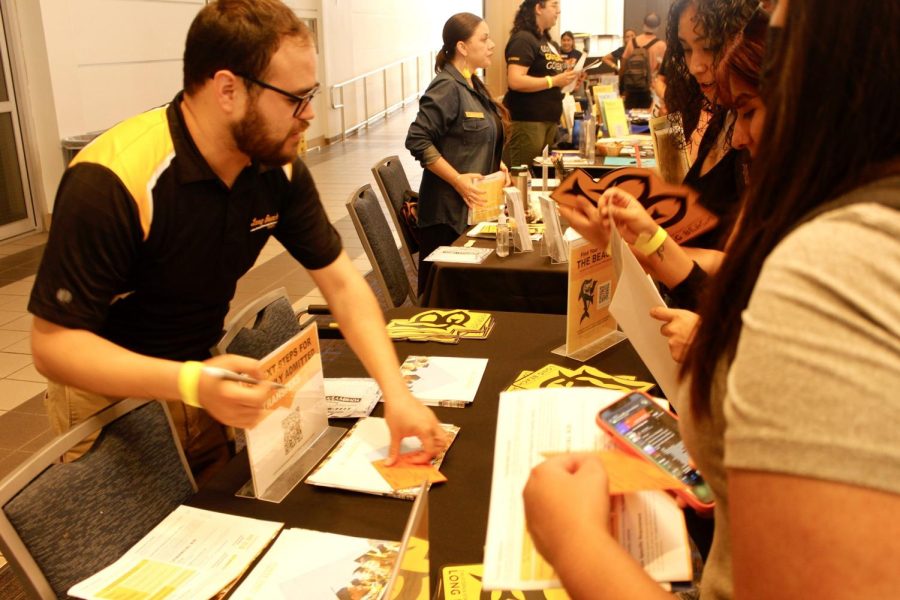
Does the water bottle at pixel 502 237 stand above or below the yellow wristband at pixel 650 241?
below

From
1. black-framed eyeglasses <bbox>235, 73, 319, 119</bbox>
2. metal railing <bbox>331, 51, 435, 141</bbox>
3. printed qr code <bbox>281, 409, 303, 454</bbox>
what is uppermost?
black-framed eyeglasses <bbox>235, 73, 319, 119</bbox>

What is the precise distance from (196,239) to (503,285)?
1.40 metres

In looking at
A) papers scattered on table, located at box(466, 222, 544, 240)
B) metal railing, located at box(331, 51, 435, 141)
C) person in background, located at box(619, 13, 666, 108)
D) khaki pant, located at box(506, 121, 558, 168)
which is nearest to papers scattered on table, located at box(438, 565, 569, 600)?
papers scattered on table, located at box(466, 222, 544, 240)

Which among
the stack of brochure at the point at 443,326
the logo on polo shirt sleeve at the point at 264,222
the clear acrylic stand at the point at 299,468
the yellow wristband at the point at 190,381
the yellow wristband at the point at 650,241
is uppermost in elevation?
the logo on polo shirt sleeve at the point at 264,222

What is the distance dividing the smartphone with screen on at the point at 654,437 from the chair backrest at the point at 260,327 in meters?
0.93

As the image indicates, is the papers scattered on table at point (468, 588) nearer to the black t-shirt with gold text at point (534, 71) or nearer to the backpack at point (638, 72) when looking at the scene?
the black t-shirt with gold text at point (534, 71)

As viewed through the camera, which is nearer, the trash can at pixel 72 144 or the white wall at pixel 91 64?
the white wall at pixel 91 64

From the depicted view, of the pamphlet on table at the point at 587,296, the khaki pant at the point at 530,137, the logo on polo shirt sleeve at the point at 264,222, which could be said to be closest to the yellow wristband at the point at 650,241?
the pamphlet on table at the point at 587,296

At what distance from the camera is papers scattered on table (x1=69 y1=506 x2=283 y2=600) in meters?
1.08

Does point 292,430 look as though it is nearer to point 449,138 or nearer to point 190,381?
point 190,381

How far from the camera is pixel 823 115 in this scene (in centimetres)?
53

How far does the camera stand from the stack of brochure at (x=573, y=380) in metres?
1.70

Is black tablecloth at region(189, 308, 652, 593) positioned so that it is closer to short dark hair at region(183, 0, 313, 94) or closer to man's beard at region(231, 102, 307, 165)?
man's beard at region(231, 102, 307, 165)

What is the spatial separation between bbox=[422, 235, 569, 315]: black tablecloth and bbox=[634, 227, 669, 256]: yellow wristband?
96 cm
